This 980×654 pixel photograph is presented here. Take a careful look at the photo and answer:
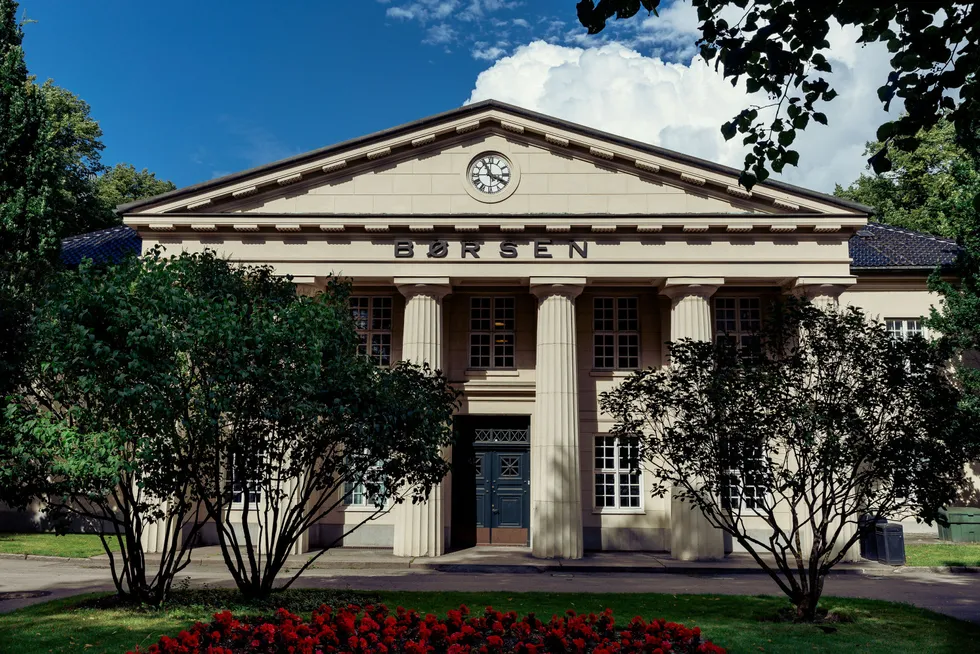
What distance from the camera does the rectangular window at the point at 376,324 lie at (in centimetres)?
2548

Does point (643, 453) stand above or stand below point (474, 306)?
below

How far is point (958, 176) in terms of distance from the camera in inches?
1014

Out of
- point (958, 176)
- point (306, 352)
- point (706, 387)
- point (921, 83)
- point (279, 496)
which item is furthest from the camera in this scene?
point (958, 176)

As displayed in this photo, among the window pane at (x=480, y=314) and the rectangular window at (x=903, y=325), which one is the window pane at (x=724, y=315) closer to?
the rectangular window at (x=903, y=325)

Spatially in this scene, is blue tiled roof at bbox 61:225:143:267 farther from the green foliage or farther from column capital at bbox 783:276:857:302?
column capital at bbox 783:276:857:302

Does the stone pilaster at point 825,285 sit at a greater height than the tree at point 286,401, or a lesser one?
greater

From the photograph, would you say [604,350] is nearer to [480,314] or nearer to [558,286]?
[558,286]

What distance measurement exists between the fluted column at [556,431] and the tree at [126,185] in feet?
94.1

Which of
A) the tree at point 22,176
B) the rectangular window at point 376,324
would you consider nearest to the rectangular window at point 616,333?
the rectangular window at point 376,324

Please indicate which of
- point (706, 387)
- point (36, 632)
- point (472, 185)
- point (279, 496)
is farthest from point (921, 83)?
point (472, 185)

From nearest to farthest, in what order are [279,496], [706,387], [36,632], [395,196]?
[36,632], [706,387], [279,496], [395,196]

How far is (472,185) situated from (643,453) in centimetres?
1237

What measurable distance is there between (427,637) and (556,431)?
14158mm

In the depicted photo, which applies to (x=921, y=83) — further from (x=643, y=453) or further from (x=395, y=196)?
(x=395, y=196)
